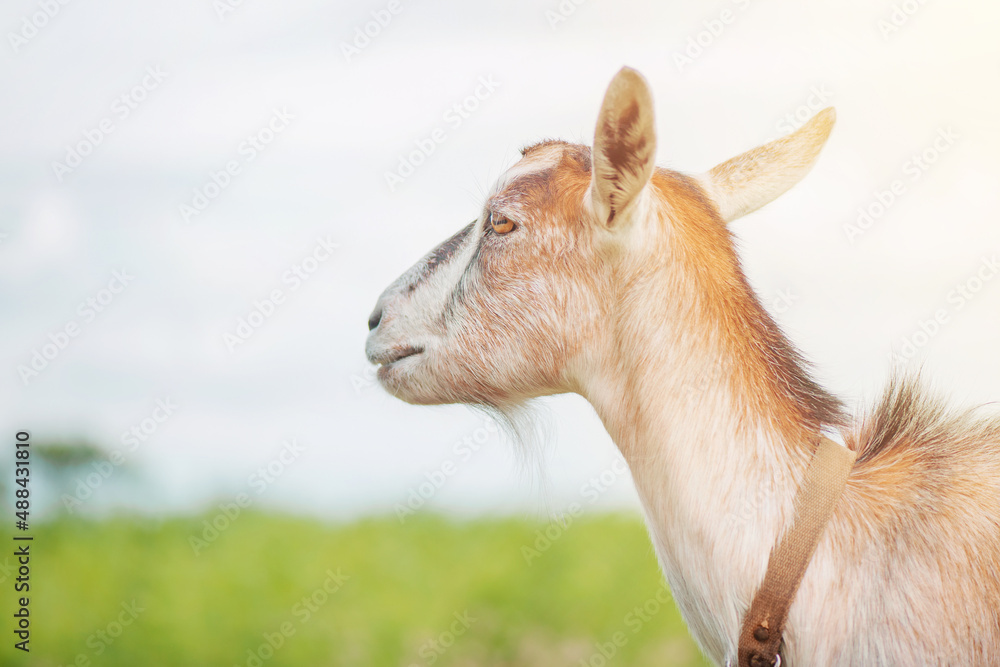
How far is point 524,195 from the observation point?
11.5ft

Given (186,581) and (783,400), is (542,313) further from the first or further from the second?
(186,581)

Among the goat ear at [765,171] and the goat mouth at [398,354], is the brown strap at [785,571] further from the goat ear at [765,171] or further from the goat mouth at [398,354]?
the goat mouth at [398,354]

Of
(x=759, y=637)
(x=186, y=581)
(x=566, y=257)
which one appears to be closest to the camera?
(x=759, y=637)

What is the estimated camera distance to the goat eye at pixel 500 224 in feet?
11.4

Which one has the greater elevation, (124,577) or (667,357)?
(667,357)

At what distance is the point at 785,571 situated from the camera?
2777mm

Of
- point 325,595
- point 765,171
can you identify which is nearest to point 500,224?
point 765,171

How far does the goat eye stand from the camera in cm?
349

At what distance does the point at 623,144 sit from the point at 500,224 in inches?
29.6

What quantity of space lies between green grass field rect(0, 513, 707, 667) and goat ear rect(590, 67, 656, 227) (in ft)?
13.5

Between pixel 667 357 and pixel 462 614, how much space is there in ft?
14.1

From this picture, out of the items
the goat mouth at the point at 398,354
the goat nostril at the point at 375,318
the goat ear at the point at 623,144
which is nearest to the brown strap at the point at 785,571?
the goat ear at the point at 623,144

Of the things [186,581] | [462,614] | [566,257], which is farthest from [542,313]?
[186,581]

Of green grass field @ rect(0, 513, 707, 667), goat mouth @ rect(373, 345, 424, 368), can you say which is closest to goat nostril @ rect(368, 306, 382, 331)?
goat mouth @ rect(373, 345, 424, 368)
